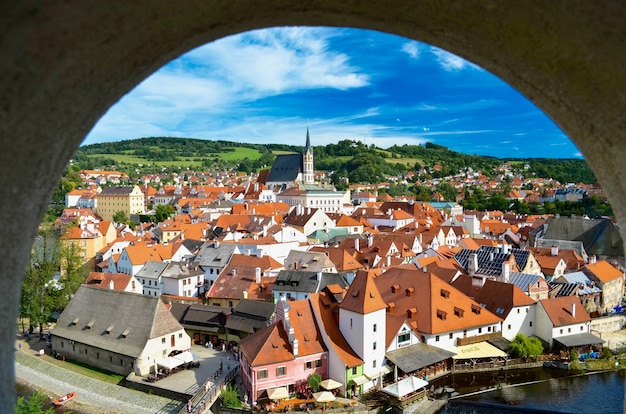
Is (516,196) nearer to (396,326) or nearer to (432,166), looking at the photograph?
(432,166)

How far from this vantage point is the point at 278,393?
17.2 metres

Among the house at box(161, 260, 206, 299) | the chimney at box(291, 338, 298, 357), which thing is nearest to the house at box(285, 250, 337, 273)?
the house at box(161, 260, 206, 299)

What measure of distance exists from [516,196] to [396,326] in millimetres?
79224

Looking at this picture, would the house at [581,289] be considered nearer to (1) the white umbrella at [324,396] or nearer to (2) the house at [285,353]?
(2) the house at [285,353]

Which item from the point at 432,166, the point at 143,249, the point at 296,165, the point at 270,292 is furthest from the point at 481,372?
the point at 432,166

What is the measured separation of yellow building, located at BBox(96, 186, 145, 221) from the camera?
73.4 m

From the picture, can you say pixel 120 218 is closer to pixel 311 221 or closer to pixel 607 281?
pixel 311 221

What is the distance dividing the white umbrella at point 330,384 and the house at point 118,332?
7.17 m

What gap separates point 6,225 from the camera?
1.92 meters

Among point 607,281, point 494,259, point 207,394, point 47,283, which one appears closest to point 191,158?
point 47,283

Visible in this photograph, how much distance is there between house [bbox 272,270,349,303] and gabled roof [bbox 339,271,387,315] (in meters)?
5.81

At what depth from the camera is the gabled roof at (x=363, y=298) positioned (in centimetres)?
1822

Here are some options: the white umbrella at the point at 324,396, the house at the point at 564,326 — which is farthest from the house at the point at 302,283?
the house at the point at 564,326

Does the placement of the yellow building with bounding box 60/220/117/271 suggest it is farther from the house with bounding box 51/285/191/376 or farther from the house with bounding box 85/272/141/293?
the house with bounding box 51/285/191/376
